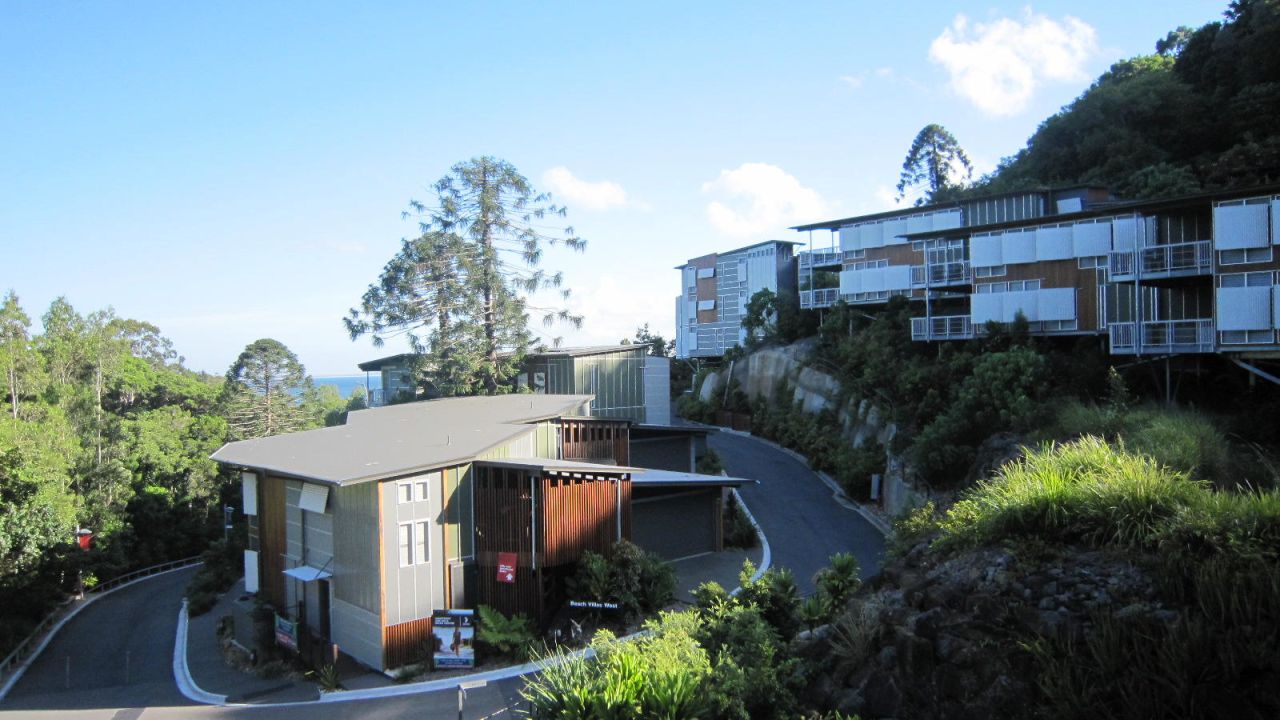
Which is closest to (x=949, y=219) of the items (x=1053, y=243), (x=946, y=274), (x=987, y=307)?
(x=946, y=274)

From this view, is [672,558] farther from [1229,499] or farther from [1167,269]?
[1229,499]

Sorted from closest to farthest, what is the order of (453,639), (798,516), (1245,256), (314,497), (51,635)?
(453,639)
(1245,256)
(314,497)
(798,516)
(51,635)

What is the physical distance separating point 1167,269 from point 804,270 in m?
25.0

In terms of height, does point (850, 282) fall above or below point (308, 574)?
above

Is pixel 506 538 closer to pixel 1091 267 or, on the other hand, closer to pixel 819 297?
pixel 1091 267

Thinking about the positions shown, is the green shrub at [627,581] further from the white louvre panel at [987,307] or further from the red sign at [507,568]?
the white louvre panel at [987,307]

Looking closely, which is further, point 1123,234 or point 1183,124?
point 1183,124

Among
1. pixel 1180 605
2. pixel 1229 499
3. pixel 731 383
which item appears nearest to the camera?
pixel 1180 605

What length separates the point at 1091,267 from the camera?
86.8ft

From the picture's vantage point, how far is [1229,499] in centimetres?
836

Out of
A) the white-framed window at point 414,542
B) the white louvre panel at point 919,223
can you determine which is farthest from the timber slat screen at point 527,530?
the white louvre panel at point 919,223

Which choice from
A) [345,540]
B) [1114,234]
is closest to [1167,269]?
[1114,234]

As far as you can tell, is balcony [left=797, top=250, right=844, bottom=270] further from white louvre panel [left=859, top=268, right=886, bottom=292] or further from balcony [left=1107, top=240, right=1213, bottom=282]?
balcony [left=1107, top=240, right=1213, bottom=282]

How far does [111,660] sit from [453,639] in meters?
15.1
